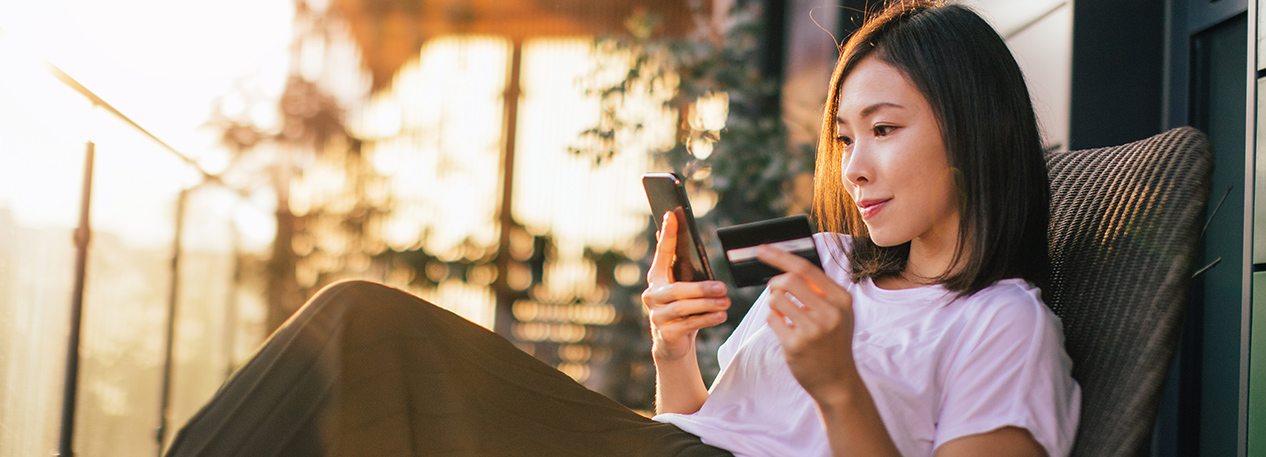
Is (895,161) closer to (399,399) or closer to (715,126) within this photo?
(399,399)

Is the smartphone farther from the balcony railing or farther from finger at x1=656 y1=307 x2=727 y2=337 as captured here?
the balcony railing

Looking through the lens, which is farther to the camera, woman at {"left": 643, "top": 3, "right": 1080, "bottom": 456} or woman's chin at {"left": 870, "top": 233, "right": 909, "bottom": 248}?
woman's chin at {"left": 870, "top": 233, "right": 909, "bottom": 248}

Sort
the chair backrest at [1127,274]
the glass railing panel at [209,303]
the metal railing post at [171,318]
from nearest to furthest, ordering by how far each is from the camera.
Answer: the chair backrest at [1127,274]
the metal railing post at [171,318]
the glass railing panel at [209,303]

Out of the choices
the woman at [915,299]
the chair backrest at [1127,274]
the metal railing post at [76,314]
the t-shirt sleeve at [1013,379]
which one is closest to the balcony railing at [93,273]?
the metal railing post at [76,314]

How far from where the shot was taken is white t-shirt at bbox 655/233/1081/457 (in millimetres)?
954

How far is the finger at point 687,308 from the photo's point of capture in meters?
1.22

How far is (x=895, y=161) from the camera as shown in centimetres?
113

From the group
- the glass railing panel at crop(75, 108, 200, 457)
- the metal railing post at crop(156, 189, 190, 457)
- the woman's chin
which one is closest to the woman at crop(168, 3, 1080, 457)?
the woman's chin

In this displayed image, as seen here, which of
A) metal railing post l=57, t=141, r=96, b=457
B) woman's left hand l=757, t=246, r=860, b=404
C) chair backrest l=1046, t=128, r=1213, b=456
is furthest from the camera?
metal railing post l=57, t=141, r=96, b=457

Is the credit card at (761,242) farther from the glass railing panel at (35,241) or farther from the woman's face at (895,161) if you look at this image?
Answer: the glass railing panel at (35,241)

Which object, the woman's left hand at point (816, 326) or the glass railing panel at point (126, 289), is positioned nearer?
the woman's left hand at point (816, 326)

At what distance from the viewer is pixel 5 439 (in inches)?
68.1

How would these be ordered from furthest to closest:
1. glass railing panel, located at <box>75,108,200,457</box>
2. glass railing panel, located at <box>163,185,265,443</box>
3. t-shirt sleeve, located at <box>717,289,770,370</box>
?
glass railing panel, located at <box>163,185,265,443</box>, glass railing panel, located at <box>75,108,200,457</box>, t-shirt sleeve, located at <box>717,289,770,370</box>

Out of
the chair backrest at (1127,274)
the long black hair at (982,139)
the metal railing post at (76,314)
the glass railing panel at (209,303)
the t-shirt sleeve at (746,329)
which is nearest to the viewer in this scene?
the chair backrest at (1127,274)
